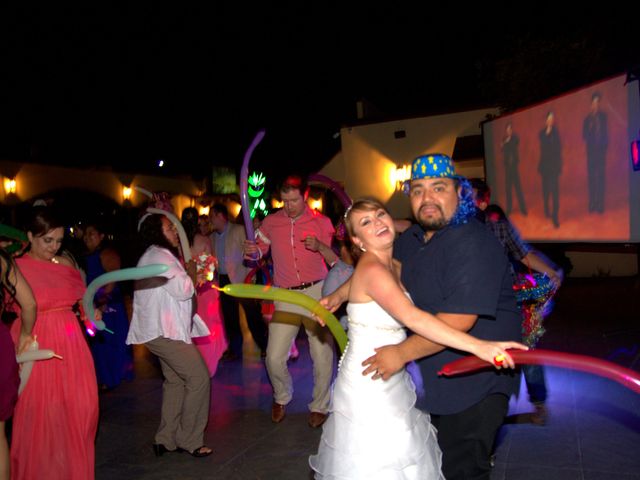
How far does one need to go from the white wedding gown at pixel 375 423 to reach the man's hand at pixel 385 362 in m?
0.11

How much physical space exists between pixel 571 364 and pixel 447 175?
988mm

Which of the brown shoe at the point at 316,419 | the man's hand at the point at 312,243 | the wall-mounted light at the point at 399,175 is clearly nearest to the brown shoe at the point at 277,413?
the brown shoe at the point at 316,419

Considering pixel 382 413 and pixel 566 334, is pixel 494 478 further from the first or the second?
pixel 566 334

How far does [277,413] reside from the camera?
509 cm

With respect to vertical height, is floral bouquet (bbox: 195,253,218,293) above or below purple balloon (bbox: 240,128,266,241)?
below

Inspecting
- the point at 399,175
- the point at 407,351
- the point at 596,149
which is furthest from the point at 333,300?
the point at 399,175

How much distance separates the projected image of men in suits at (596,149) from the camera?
795 centimetres

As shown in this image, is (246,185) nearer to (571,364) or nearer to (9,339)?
(9,339)

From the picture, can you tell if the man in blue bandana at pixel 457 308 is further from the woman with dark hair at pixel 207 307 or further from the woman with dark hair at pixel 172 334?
the woman with dark hair at pixel 207 307

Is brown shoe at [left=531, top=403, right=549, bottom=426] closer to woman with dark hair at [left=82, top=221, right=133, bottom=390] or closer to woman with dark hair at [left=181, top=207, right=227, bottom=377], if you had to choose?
woman with dark hair at [left=181, top=207, right=227, bottom=377]

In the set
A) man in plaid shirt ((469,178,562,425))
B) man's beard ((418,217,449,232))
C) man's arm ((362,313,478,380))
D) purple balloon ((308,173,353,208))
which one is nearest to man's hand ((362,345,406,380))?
man's arm ((362,313,478,380))

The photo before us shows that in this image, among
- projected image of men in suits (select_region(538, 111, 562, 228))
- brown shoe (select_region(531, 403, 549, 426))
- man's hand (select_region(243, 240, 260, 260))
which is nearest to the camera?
brown shoe (select_region(531, 403, 549, 426))

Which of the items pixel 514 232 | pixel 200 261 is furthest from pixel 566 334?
pixel 200 261

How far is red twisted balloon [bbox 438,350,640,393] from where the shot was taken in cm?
201
